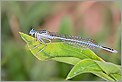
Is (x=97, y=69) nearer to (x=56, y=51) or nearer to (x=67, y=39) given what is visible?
(x=56, y=51)

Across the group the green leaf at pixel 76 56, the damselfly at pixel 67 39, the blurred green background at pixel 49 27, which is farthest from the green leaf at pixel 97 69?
the blurred green background at pixel 49 27

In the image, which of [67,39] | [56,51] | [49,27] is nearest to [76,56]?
[56,51]

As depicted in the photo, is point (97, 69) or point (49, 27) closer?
point (97, 69)

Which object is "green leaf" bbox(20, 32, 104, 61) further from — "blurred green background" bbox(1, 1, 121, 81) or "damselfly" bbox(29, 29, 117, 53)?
"blurred green background" bbox(1, 1, 121, 81)

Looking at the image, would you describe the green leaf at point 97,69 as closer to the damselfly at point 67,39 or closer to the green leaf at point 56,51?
the green leaf at point 56,51

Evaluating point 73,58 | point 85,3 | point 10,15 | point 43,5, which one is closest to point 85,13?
point 85,3

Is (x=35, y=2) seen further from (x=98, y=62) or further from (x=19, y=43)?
(x=98, y=62)
